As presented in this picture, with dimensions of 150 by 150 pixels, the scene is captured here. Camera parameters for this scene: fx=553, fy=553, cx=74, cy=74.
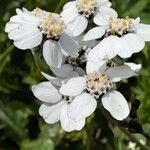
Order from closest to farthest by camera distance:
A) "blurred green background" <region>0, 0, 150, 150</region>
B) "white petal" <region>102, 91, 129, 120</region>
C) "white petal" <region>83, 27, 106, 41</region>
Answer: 1. "white petal" <region>102, 91, 129, 120</region>
2. "white petal" <region>83, 27, 106, 41</region>
3. "blurred green background" <region>0, 0, 150, 150</region>

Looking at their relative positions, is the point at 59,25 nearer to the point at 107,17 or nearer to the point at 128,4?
the point at 107,17

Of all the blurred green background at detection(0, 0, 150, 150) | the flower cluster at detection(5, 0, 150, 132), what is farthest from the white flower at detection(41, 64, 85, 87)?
the blurred green background at detection(0, 0, 150, 150)

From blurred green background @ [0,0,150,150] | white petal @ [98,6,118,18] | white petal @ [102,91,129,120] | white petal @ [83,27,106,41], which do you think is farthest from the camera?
blurred green background @ [0,0,150,150]

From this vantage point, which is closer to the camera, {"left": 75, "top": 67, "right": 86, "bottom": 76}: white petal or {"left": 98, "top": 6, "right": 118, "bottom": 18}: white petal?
{"left": 75, "top": 67, "right": 86, "bottom": 76}: white petal

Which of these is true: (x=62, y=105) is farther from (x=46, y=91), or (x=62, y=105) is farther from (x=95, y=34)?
(x=95, y=34)

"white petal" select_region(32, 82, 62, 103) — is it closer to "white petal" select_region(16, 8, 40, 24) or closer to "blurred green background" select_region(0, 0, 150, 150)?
"white petal" select_region(16, 8, 40, 24)

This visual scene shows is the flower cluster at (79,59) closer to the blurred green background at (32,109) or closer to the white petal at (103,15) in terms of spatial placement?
the white petal at (103,15)

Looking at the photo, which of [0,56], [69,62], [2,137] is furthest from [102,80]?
[2,137]
